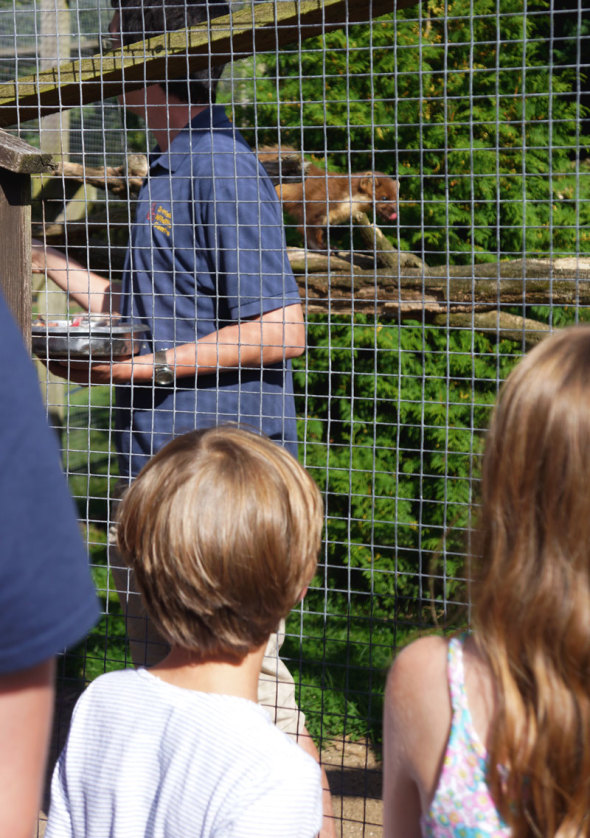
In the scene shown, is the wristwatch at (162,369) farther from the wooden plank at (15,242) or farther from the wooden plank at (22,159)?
the wooden plank at (22,159)

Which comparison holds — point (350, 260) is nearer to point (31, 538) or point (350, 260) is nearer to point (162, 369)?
point (162, 369)

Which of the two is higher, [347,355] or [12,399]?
[12,399]

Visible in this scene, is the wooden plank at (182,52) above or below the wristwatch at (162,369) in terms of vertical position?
above

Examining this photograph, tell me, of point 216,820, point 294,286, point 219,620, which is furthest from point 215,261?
point 216,820

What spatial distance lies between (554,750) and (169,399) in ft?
4.85

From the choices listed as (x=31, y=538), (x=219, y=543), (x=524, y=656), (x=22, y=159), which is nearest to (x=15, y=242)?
(x=22, y=159)

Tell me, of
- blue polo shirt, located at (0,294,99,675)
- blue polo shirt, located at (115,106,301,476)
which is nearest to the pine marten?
blue polo shirt, located at (115,106,301,476)

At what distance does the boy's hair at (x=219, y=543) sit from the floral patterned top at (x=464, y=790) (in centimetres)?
39

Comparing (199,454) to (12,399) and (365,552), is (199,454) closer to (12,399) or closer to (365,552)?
(12,399)

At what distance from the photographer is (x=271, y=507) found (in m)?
1.24

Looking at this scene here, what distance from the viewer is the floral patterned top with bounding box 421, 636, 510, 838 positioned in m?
0.92

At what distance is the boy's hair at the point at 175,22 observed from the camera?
2.18 metres

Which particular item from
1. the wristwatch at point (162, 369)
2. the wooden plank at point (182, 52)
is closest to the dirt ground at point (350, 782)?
the wristwatch at point (162, 369)

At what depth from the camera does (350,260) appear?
2418 mm
